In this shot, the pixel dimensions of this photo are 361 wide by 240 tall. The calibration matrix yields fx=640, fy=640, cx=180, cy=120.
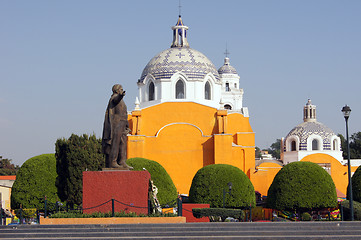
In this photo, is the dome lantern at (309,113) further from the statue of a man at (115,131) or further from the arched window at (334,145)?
the statue of a man at (115,131)

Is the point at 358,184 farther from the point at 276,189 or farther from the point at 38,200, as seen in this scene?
the point at 38,200

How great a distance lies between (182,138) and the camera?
131 feet

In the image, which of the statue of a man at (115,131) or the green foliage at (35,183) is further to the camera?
the green foliage at (35,183)

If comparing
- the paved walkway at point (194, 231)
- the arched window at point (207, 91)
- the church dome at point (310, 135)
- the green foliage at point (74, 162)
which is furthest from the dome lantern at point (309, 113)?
the paved walkway at point (194, 231)

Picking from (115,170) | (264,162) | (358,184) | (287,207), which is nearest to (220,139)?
(264,162)

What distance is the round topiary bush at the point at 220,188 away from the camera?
31578mm

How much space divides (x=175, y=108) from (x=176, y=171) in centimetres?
409

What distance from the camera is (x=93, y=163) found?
100ft

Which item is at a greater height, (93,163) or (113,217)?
(93,163)

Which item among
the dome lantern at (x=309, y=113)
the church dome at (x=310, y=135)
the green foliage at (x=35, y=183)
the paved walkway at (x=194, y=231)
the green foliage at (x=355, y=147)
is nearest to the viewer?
the paved walkway at (x=194, y=231)

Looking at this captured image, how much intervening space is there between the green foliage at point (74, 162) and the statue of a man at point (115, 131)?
1415 centimetres

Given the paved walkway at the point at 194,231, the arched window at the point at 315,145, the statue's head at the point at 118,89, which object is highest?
the arched window at the point at 315,145

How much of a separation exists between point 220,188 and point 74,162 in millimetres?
7271

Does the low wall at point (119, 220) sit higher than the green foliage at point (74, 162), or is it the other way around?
the green foliage at point (74, 162)
